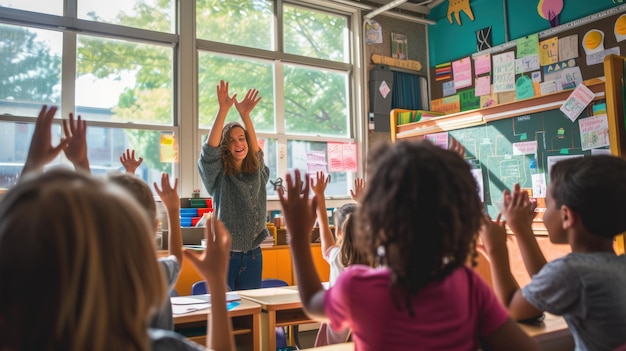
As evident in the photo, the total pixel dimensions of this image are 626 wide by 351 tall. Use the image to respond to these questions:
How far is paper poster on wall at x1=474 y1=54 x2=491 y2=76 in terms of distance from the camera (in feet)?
17.9

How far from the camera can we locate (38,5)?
13.8 feet

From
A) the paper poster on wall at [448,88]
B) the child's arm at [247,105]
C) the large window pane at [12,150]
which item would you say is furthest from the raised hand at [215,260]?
the paper poster on wall at [448,88]

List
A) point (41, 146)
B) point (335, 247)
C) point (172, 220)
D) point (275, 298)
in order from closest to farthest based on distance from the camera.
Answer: point (41, 146), point (172, 220), point (335, 247), point (275, 298)

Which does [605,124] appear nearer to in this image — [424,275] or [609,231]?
[609,231]

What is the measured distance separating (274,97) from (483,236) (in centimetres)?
402

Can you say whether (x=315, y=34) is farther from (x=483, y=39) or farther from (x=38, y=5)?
(x=38, y=5)

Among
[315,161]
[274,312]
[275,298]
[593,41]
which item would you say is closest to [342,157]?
[315,161]

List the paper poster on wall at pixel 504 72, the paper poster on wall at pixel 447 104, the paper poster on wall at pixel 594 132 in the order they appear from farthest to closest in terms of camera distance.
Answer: the paper poster on wall at pixel 447 104 < the paper poster on wall at pixel 504 72 < the paper poster on wall at pixel 594 132

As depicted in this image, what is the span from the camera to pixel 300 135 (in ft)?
17.5

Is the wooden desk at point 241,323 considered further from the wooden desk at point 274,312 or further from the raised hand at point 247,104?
the raised hand at point 247,104

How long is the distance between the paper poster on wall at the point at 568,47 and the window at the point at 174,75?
2.03 m

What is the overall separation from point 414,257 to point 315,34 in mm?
4934

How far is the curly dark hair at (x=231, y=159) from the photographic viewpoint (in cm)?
297

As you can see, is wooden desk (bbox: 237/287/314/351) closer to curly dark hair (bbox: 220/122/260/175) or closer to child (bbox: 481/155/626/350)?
curly dark hair (bbox: 220/122/260/175)
